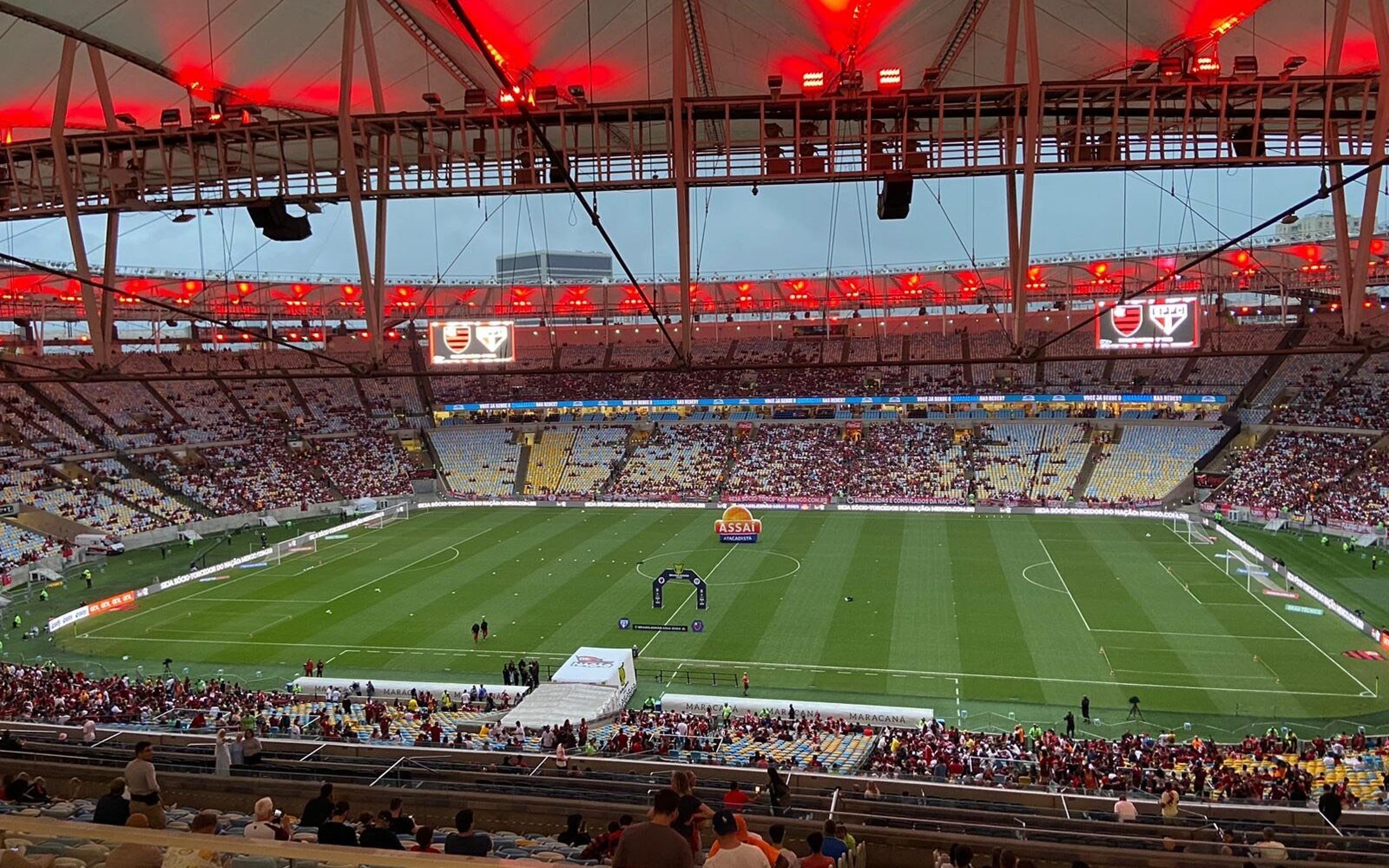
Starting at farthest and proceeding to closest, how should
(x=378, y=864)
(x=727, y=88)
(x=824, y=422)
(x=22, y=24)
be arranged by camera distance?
(x=824, y=422) → (x=727, y=88) → (x=22, y=24) → (x=378, y=864)

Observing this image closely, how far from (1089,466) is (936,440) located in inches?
368

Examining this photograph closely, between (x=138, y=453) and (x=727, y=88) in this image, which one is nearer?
(x=727, y=88)

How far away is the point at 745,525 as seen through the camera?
1528 inches

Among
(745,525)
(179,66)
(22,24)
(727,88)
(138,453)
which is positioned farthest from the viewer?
(138,453)

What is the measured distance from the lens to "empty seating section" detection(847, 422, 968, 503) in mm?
50938

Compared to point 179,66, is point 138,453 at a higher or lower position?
lower

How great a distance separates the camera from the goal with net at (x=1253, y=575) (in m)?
29.6

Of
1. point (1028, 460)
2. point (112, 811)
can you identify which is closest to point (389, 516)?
point (1028, 460)

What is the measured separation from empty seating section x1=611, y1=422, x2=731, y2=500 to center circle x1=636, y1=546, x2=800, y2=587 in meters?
14.5

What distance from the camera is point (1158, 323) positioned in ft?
101

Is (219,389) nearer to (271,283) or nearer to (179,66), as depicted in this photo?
(271,283)

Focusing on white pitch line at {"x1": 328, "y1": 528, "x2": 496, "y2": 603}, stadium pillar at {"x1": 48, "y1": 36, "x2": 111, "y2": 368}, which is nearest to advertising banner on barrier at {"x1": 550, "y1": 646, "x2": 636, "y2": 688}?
stadium pillar at {"x1": 48, "y1": 36, "x2": 111, "y2": 368}

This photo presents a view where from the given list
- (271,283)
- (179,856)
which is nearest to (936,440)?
(271,283)

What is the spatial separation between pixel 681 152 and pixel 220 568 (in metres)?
33.5
